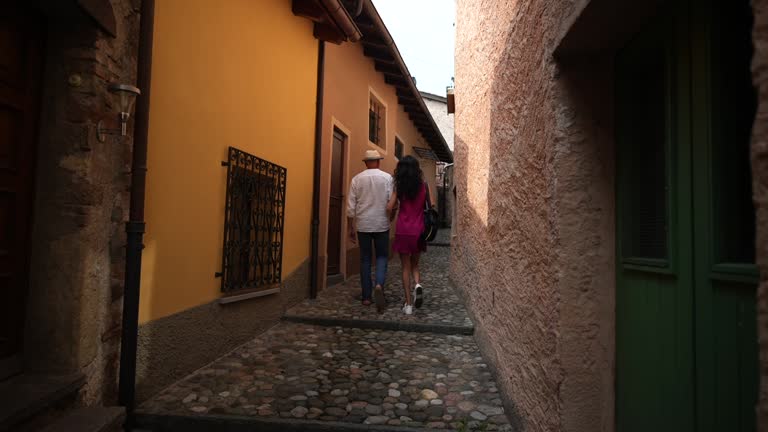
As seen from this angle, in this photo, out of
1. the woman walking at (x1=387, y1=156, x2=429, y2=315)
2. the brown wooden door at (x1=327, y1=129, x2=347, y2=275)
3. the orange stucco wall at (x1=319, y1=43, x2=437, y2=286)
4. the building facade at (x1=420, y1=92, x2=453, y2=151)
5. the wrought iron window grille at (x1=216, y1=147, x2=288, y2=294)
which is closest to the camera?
the wrought iron window grille at (x1=216, y1=147, x2=288, y2=294)

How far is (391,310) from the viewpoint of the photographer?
5012 mm

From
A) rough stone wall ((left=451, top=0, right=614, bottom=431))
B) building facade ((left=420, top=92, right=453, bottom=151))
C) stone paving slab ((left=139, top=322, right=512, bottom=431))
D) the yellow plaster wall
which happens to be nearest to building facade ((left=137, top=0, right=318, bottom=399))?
the yellow plaster wall

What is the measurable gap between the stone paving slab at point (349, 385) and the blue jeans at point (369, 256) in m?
1.04

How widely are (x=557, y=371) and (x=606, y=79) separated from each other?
1204mm

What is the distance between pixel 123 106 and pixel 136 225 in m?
0.67

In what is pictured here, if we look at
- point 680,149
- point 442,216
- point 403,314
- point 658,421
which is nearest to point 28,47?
point 680,149

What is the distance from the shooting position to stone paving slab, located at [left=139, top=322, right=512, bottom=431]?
8.59 feet

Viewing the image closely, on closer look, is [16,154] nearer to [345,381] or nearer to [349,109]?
[345,381]

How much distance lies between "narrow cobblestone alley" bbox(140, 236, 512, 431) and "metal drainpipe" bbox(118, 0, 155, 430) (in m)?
0.23

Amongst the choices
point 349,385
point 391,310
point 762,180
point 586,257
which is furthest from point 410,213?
point 762,180

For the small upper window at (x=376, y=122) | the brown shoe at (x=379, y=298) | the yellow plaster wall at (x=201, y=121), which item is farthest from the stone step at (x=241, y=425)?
the small upper window at (x=376, y=122)

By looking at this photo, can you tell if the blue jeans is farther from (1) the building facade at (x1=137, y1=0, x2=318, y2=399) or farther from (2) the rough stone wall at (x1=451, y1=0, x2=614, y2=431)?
(2) the rough stone wall at (x1=451, y1=0, x2=614, y2=431)

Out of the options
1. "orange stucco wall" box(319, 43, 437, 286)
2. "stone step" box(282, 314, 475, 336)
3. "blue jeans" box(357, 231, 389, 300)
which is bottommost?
"stone step" box(282, 314, 475, 336)

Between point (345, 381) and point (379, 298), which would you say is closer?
point (345, 381)
